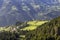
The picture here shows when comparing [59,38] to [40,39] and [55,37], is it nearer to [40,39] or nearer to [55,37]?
[55,37]

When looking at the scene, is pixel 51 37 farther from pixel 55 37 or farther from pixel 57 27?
pixel 57 27

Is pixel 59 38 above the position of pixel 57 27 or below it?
below

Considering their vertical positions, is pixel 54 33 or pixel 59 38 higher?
pixel 54 33

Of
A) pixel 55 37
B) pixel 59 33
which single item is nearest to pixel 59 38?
pixel 55 37

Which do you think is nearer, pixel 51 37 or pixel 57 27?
pixel 51 37

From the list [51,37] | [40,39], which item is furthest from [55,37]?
[40,39]

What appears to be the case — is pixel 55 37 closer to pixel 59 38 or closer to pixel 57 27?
pixel 59 38

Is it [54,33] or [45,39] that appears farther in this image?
[54,33]
